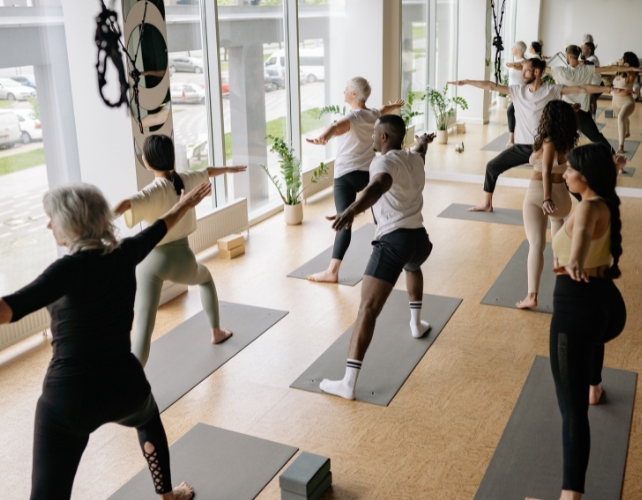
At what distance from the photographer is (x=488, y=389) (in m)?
3.86

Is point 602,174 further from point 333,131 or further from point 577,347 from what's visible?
point 333,131

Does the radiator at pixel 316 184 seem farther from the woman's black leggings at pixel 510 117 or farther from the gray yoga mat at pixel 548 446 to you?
the gray yoga mat at pixel 548 446

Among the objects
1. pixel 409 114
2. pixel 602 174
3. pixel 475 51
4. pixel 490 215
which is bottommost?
pixel 490 215

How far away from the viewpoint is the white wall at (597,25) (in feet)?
24.0

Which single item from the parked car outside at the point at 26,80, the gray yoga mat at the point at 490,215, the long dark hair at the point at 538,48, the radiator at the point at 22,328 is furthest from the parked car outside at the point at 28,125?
the long dark hair at the point at 538,48

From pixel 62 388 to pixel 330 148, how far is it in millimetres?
6712

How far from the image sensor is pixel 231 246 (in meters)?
6.14

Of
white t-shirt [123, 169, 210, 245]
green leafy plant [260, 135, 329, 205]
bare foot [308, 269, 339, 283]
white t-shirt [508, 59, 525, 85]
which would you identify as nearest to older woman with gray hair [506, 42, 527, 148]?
white t-shirt [508, 59, 525, 85]

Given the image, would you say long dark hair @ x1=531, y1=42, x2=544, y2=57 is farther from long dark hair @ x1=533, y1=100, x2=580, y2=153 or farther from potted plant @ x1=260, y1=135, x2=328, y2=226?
long dark hair @ x1=533, y1=100, x2=580, y2=153

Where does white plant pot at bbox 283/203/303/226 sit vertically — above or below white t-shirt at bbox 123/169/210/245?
below

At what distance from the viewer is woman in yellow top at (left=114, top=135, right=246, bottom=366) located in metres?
3.58

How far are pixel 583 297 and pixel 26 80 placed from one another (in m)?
3.56

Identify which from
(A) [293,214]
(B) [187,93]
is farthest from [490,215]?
(B) [187,93]

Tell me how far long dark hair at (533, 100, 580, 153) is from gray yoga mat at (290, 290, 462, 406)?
1336 mm
